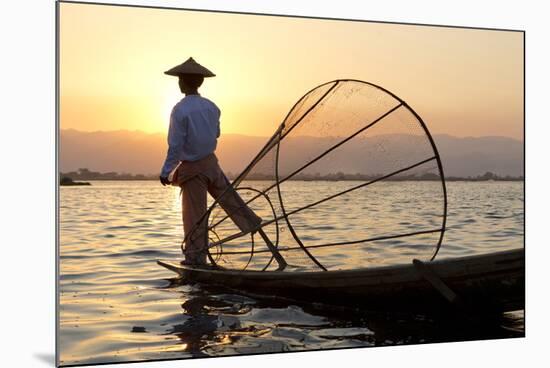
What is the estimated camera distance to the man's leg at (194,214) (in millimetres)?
5113

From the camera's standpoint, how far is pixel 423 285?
4320 mm

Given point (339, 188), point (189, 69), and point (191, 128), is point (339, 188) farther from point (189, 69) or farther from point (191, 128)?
point (189, 69)

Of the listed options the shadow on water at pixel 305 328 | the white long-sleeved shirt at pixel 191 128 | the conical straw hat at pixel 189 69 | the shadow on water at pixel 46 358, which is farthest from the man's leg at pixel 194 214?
the shadow on water at pixel 46 358

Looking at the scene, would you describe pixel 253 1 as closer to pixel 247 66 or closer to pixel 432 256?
pixel 247 66

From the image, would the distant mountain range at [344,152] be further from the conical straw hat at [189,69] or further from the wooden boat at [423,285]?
the wooden boat at [423,285]

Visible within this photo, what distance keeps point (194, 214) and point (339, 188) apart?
2.66 ft

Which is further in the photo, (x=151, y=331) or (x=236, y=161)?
(x=236, y=161)

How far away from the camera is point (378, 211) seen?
17.2ft

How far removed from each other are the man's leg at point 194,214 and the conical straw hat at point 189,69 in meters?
0.67

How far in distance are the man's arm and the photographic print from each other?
0.04ft

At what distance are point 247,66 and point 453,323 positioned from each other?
161cm

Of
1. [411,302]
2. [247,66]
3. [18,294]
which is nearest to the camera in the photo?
[18,294]

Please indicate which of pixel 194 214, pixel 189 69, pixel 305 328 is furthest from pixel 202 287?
pixel 189 69

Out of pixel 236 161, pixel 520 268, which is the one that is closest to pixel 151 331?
pixel 236 161
